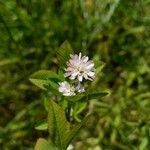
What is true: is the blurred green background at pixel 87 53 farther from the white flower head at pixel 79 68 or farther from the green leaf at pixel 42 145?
the green leaf at pixel 42 145

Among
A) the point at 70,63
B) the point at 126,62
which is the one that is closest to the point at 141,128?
the point at 126,62

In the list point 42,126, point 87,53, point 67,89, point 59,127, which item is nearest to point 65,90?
point 67,89

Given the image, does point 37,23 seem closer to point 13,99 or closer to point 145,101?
point 13,99

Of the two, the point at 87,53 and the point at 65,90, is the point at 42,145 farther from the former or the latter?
the point at 87,53

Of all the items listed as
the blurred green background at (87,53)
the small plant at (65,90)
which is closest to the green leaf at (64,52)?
the small plant at (65,90)

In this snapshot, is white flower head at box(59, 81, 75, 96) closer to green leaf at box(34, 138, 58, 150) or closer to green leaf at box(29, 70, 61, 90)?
green leaf at box(29, 70, 61, 90)

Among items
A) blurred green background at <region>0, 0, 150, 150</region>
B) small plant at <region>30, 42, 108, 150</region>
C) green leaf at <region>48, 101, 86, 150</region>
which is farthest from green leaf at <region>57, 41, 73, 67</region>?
blurred green background at <region>0, 0, 150, 150</region>

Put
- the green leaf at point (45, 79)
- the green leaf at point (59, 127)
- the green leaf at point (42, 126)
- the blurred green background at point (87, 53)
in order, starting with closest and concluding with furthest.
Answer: the green leaf at point (59, 127)
the green leaf at point (45, 79)
the green leaf at point (42, 126)
the blurred green background at point (87, 53)
